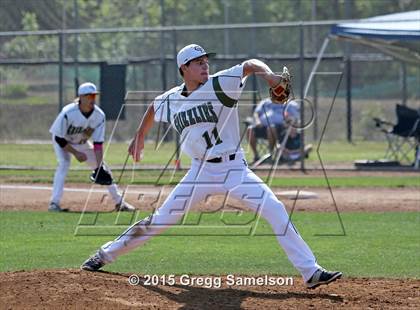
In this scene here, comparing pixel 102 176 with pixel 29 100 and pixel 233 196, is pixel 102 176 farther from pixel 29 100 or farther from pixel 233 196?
pixel 29 100

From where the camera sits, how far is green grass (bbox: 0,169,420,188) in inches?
754

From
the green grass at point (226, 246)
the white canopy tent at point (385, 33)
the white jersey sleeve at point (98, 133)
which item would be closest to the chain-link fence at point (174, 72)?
Answer: the white canopy tent at point (385, 33)

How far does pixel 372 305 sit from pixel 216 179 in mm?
1736

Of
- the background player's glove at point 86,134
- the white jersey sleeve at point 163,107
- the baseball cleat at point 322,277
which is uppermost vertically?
the white jersey sleeve at point 163,107

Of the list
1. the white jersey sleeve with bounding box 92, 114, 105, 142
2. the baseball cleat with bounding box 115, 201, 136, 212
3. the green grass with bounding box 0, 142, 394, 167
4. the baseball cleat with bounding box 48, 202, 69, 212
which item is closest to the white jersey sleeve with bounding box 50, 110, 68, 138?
the white jersey sleeve with bounding box 92, 114, 105, 142

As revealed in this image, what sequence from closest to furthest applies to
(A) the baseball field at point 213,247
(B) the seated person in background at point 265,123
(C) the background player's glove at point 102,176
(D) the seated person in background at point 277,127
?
(A) the baseball field at point 213,247, (C) the background player's glove at point 102,176, (D) the seated person in background at point 277,127, (B) the seated person in background at point 265,123

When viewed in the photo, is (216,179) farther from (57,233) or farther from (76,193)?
(76,193)

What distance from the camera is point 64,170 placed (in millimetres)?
15109

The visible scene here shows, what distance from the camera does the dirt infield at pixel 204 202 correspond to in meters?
15.4

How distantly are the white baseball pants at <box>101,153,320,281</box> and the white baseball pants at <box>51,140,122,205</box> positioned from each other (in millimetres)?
6157

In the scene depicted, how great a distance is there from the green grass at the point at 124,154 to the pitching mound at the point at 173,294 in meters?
13.5

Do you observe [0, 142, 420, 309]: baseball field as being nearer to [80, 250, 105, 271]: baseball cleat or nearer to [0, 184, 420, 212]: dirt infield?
[0, 184, 420, 212]: dirt infield

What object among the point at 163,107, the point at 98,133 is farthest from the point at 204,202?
the point at 163,107

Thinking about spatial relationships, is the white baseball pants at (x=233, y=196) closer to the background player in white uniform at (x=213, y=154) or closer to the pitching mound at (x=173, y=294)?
the background player in white uniform at (x=213, y=154)
